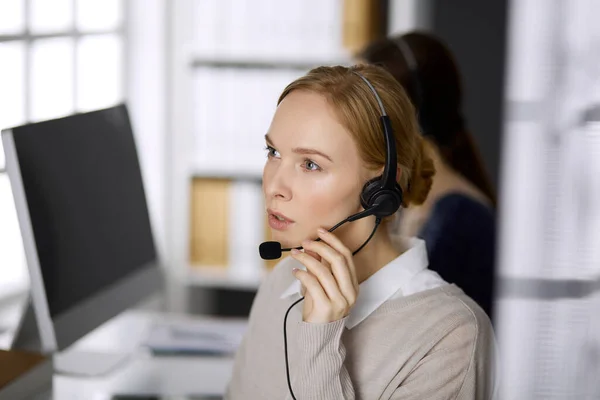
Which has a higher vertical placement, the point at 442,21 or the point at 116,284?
the point at 442,21

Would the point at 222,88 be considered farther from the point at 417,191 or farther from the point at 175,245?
the point at 417,191

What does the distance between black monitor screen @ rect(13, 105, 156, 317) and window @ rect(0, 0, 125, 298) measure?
0.46 meters

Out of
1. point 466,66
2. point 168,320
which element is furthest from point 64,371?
point 466,66

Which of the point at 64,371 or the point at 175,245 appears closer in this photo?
the point at 64,371

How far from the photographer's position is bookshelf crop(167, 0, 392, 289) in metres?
3.06

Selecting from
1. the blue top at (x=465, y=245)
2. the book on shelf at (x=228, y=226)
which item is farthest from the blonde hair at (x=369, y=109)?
the book on shelf at (x=228, y=226)

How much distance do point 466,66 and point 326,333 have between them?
8.29 feet

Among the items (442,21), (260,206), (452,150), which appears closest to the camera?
(452,150)

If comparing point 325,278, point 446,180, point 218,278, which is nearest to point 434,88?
point 446,180

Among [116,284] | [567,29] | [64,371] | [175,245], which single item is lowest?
[175,245]

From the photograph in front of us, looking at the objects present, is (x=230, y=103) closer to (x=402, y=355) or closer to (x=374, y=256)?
(x=374, y=256)

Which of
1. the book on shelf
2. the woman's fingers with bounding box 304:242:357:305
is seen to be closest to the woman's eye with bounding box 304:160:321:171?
the woman's fingers with bounding box 304:242:357:305

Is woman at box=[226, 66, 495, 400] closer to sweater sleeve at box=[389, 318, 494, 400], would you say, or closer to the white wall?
sweater sleeve at box=[389, 318, 494, 400]

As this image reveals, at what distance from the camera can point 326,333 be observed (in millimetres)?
1157
